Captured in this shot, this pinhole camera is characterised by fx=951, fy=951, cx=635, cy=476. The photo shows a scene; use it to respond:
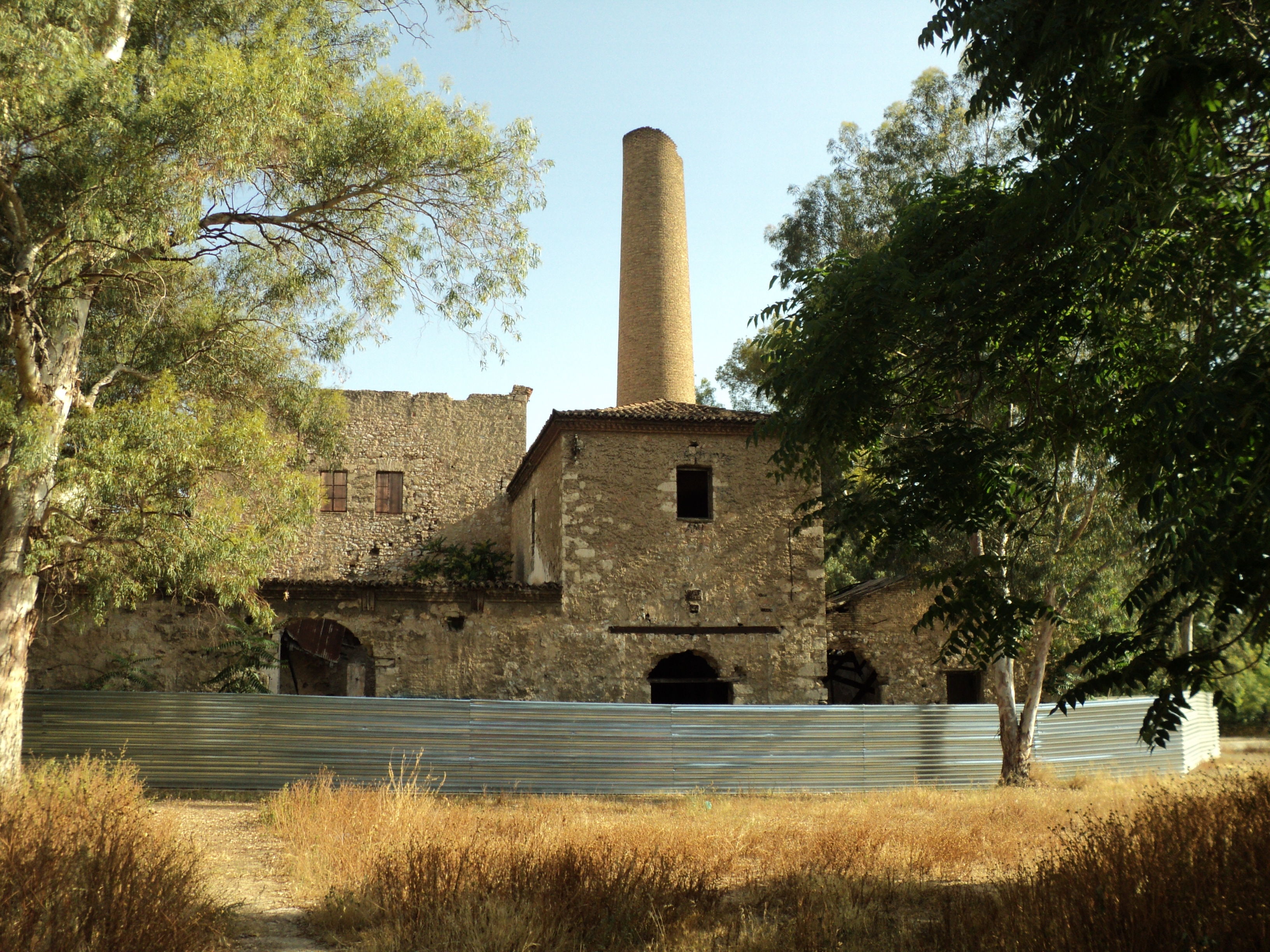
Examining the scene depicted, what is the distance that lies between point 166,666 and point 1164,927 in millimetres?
13574

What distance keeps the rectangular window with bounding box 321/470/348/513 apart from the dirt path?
12045mm

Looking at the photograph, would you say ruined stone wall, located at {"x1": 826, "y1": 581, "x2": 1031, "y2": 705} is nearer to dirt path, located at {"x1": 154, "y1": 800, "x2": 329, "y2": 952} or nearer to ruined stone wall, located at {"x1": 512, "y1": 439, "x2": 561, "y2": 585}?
ruined stone wall, located at {"x1": 512, "y1": 439, "x2": 561, "y2": 585}

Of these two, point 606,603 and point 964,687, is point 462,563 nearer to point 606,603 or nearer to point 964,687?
point 606,603

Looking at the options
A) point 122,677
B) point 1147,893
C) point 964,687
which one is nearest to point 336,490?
point 122,677

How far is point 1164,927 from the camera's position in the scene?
471 centimetres

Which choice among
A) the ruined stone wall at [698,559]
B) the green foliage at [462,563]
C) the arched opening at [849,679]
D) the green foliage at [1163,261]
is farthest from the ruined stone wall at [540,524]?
the green foliage at [1163,261]

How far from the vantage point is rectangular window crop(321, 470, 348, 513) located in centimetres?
2311

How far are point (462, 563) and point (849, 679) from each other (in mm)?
8984

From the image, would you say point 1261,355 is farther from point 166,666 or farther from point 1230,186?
point 166,666

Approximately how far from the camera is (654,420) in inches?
625

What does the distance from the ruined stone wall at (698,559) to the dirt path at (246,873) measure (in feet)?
19.6

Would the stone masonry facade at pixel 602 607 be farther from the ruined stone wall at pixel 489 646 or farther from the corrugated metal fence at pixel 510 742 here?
the corrugated metal fence at pixel 510 742

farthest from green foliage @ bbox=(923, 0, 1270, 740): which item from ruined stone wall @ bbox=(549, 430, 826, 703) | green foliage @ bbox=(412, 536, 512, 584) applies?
green foliage @ bbox=(412, 536, 512, 584)

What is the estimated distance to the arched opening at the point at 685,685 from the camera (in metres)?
18.3
